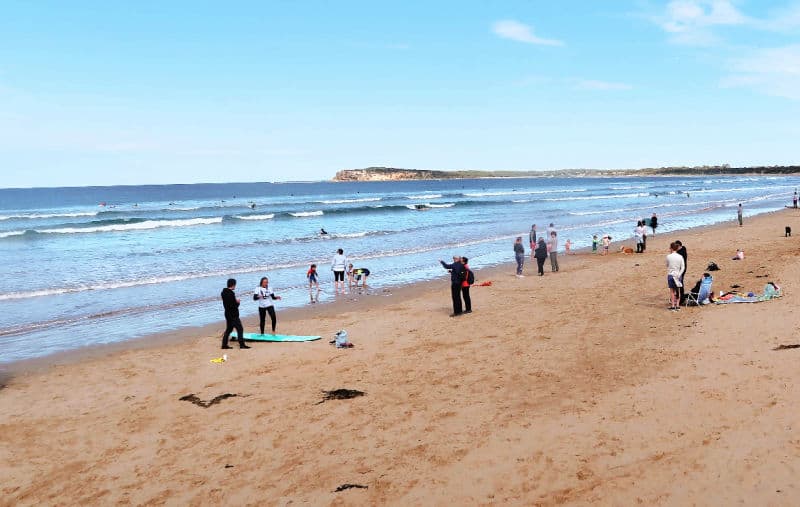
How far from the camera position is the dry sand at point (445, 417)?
6.04 metres

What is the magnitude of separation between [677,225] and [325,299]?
1109 inches

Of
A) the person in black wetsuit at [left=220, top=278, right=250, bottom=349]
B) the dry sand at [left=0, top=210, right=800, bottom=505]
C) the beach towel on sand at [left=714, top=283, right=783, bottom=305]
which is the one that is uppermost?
the person in black wetsuit at [left=220, top=278, right=250, bottom=349]

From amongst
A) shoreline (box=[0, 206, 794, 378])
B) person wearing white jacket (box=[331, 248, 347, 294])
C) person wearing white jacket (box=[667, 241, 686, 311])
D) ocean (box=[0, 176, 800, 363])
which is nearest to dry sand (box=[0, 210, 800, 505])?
shoreline (box=[0, 206, 794, 378])

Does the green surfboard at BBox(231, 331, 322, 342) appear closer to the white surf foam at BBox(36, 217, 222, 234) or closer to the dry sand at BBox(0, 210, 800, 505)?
the dry sand at BBox(0, 210, 800, 505)

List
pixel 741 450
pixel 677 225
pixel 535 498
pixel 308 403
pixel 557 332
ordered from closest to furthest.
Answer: pixel 535 498, pixel 741 450, pixel 308 403, pixel 557 332, pixel 677 225

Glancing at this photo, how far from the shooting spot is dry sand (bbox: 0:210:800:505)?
6.04 meters

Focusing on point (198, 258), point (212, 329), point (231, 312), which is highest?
point (231, 312)

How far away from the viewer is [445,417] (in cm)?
777

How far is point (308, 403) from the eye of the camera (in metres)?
8.68

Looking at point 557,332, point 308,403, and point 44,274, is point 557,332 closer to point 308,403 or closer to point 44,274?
point 308,403

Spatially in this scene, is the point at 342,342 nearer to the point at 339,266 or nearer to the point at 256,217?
the point at 339,266

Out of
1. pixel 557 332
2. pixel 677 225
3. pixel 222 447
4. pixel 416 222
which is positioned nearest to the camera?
pixel 222 447

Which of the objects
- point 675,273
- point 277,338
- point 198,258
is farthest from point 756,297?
point 198,258

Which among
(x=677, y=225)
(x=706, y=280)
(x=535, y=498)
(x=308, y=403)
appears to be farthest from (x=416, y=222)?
(x=535, y=498)
